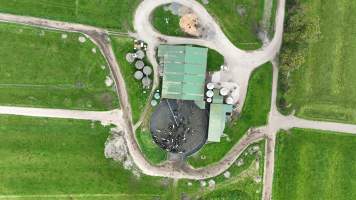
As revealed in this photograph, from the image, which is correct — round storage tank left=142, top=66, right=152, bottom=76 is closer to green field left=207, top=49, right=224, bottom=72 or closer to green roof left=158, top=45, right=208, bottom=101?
green roof left=158, top=45, right=208, bottom=101

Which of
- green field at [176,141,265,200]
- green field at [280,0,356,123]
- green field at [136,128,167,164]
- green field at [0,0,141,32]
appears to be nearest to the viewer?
green field at [0,0,141,32]

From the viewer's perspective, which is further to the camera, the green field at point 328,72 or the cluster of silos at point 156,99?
the green field at point 328,72

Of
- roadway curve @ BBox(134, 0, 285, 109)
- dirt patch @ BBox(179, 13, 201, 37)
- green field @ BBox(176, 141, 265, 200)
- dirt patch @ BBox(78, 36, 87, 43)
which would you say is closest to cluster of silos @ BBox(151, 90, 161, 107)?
roadway curve @ BBox(134, 0, 285, 109)

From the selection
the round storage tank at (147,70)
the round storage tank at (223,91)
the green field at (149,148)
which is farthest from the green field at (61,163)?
the round storage tank at (223,91)

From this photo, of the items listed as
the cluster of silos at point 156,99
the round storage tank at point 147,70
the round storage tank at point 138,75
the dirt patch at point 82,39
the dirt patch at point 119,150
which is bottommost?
the dirt patch at point 119,150

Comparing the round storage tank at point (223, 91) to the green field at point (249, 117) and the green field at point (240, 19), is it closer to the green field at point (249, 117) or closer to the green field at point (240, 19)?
the green field at point (249, 117)

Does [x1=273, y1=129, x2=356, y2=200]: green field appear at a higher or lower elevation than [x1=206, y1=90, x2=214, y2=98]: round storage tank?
lower
